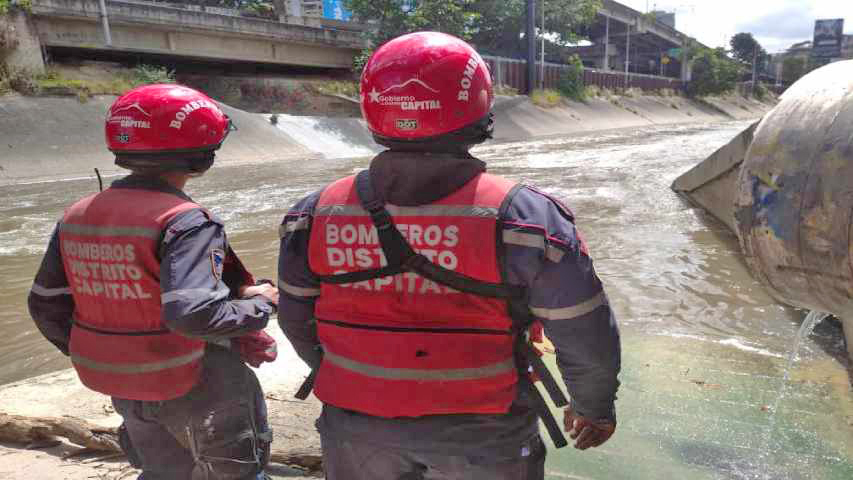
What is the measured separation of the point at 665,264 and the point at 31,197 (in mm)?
13111

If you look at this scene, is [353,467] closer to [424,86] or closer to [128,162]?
[424,86]

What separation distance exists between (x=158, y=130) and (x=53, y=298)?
708mm

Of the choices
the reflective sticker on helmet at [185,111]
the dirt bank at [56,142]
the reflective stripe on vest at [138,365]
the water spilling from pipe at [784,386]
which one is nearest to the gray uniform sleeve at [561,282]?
the reflective stripe on vest at [138,365]

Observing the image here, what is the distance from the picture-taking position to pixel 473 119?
159 cm

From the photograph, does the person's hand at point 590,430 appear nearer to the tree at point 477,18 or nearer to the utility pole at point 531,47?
the tree at point 477,18

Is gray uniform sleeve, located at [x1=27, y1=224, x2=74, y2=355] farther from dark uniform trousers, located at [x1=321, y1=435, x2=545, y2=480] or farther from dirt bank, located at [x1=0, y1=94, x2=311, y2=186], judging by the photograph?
dirt bank, located at [x1=0, y1=94, x2=311, y2=186]

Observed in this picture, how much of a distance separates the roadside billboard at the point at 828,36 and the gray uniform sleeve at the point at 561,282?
→ 309 feet

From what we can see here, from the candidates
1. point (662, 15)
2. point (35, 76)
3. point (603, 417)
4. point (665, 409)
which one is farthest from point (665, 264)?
point (662, 15)

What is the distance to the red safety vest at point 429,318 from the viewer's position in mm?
1450

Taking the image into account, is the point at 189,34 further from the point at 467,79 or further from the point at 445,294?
the point at 445,294

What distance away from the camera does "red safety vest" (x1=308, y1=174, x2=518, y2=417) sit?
4.76 ft

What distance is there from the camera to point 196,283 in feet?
6.06

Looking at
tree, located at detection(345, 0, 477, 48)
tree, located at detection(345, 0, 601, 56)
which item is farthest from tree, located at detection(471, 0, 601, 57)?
tree, located at detection(345, 0, 477, 48)

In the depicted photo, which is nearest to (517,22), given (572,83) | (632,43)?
(572,83)
